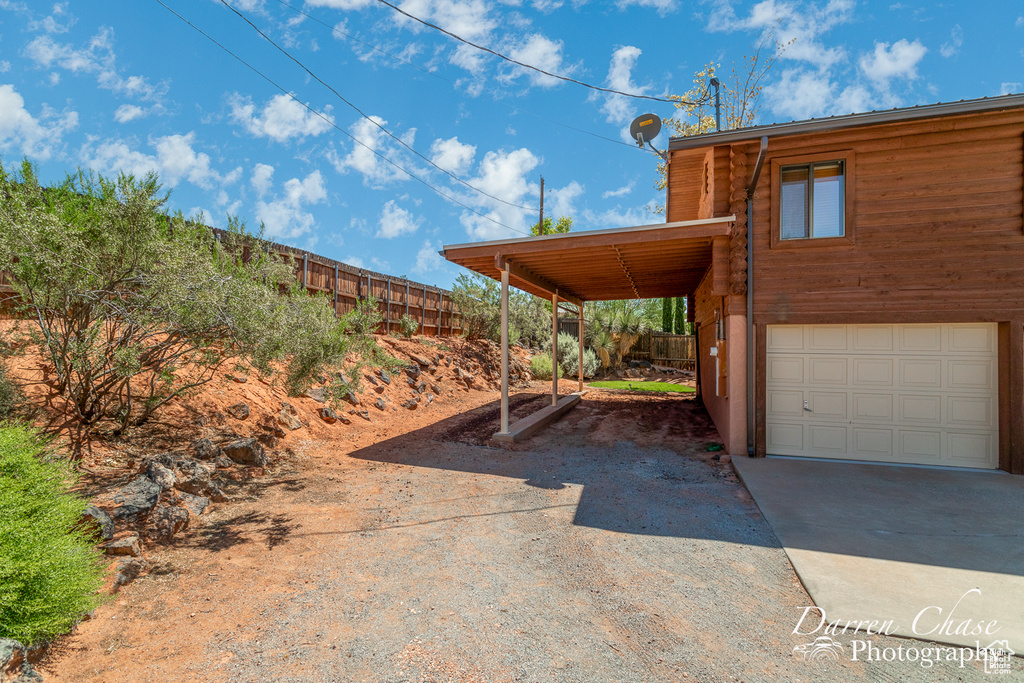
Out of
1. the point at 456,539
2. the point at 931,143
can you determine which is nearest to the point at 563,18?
the point at 931,143

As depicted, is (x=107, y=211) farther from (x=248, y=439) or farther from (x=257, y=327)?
(x=248, y=439)

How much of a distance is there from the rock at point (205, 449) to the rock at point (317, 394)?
2752mm

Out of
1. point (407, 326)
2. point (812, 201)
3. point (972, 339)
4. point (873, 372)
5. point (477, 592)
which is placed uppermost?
point (812, 201)

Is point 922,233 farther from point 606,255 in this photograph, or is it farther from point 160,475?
point 160,475

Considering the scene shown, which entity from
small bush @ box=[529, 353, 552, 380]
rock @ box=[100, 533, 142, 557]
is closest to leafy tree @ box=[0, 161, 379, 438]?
rock @ box=[100, 533, 142, 557]

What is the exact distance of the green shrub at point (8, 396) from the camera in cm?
472

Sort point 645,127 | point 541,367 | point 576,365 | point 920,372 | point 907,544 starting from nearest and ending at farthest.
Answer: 1. point 907,544
2. point 920,372
3. point 645,127
4. point 541,367
5. point 576,365

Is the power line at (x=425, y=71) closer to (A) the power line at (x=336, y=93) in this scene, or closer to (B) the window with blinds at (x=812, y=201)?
(A) the power line at (x=336, y=93)

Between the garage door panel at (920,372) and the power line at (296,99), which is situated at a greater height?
the power line at (296,99)

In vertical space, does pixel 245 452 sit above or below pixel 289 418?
below

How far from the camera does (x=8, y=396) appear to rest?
15.7 feet

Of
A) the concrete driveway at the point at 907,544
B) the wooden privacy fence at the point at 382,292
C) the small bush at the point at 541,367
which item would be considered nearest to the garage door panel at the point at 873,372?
the concrete driveway at the point at 907,544

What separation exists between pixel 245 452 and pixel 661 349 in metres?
17.1

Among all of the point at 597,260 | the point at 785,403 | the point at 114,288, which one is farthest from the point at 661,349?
the point at 114,288
